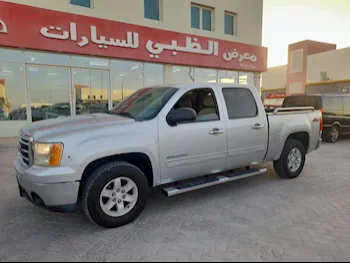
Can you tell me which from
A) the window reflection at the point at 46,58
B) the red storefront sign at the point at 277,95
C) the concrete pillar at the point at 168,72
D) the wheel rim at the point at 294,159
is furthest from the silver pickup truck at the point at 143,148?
the red storefront sign at the point at 277,95

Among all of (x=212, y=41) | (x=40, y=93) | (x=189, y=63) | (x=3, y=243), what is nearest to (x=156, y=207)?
(x=3, y=243)

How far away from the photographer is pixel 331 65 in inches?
1097

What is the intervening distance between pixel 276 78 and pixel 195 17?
28049mm

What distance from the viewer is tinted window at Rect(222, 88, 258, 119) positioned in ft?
13.9

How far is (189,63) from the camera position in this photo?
1326 centimetres

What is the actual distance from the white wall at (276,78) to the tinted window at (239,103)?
3523 centimetres

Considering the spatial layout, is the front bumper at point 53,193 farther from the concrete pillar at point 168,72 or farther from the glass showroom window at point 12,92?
the concrete pillar at point 168,72

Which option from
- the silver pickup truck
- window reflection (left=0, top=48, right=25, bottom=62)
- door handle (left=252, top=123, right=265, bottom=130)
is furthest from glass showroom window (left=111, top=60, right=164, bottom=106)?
door handle (left=252, top=123, right=265, bottom=130)

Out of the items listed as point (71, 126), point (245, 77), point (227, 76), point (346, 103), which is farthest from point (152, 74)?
point (71, 126)

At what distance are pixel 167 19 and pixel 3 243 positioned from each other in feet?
39.2

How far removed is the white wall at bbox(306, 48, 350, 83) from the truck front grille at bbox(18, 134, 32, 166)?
3044 cm

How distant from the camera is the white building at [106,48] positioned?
9516 millimetres

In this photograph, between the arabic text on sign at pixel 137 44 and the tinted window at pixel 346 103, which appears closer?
the arabic text on sign at pixel 137 44

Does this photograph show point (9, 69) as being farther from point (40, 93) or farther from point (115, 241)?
point (115, 241)
